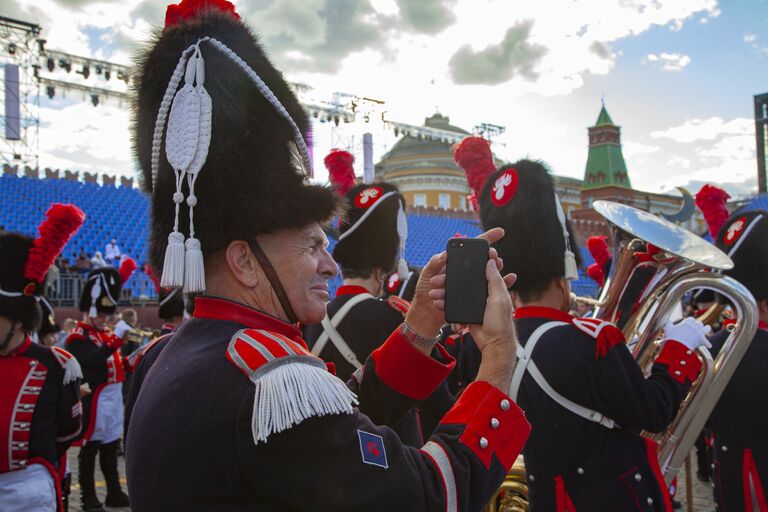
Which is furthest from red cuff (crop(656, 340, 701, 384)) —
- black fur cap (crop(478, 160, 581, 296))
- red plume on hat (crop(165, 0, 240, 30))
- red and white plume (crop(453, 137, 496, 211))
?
red plume on hat (crop(165, 0, 240, 30))

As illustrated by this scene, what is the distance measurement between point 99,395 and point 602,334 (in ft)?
19.9

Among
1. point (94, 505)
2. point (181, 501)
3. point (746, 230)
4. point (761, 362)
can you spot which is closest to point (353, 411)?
point (181, 501)

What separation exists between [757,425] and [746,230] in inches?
50.4

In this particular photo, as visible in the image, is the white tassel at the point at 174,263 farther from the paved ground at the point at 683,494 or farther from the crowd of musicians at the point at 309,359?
the paved ground at the point at 683,494

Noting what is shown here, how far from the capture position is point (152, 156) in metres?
1.77

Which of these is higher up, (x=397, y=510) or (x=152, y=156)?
(x=152, y=156)

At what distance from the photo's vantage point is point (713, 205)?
18.6 ft

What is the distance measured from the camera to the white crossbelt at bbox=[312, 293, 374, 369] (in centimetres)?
353

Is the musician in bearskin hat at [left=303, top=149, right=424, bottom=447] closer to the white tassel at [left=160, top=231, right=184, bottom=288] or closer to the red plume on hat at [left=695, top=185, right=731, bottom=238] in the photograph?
the white tassel at [left=160, top=231, right=184, bottom=288]

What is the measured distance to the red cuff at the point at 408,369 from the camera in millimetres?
1968

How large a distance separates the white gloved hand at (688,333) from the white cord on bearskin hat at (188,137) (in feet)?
6.75

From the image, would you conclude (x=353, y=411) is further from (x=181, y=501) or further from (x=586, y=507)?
(x=586, y=507)

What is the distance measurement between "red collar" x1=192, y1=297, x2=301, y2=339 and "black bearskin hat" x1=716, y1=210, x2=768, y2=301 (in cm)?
347

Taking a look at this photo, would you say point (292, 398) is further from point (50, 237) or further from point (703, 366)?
point (50, 237)
